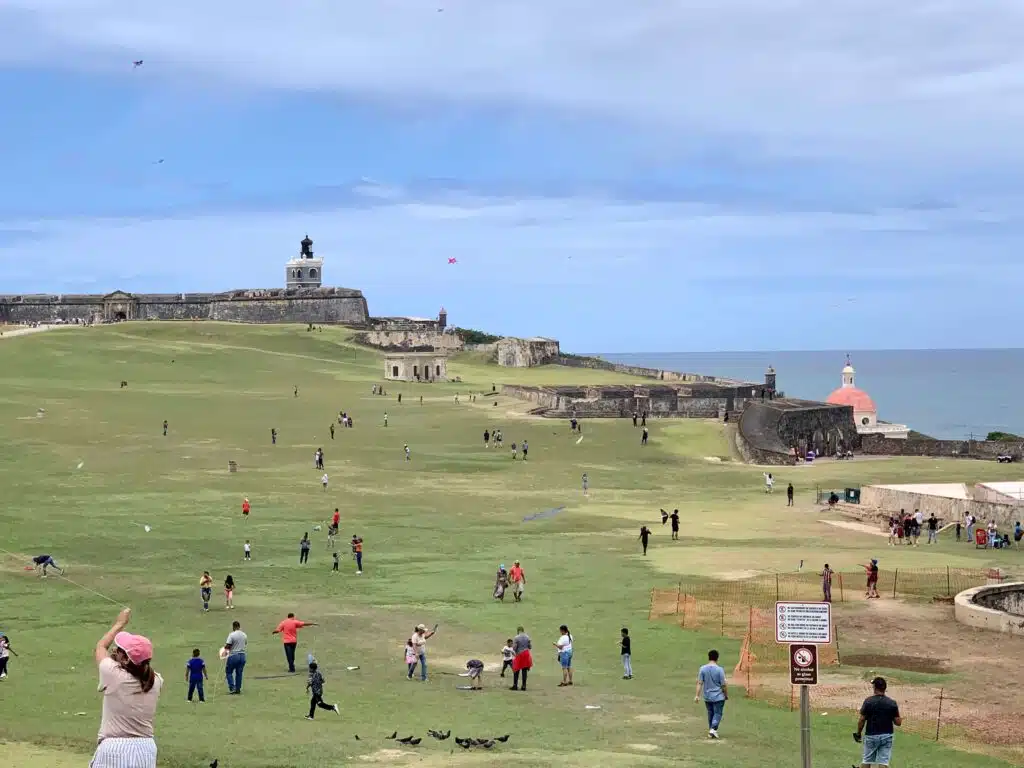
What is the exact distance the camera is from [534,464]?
185ft

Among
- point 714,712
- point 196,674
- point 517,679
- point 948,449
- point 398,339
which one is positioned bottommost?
point 517,679

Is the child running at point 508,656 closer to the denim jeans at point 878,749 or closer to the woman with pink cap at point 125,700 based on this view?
the denim jeans at point 878,749

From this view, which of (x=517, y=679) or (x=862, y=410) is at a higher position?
(x=862, y=410)

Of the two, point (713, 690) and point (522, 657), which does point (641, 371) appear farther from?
point (713, 690)

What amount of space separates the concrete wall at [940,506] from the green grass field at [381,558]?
8.30 feet

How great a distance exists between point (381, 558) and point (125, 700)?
89.4ft

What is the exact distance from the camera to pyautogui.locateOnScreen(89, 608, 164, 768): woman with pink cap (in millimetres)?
7656

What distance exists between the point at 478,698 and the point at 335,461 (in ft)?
113

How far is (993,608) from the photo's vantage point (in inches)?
1091

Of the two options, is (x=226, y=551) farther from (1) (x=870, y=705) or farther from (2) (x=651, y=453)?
(2) (x=651, y=453)

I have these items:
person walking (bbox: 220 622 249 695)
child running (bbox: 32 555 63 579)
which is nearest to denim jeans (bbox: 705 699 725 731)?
person walking (bbox: 220 622 249 695)

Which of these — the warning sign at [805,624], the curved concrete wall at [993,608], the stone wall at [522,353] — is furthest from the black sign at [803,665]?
the stone wall at [522,353]

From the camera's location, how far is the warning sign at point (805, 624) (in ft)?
36.4

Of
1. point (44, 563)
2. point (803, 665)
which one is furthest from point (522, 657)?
point (44, 563)
